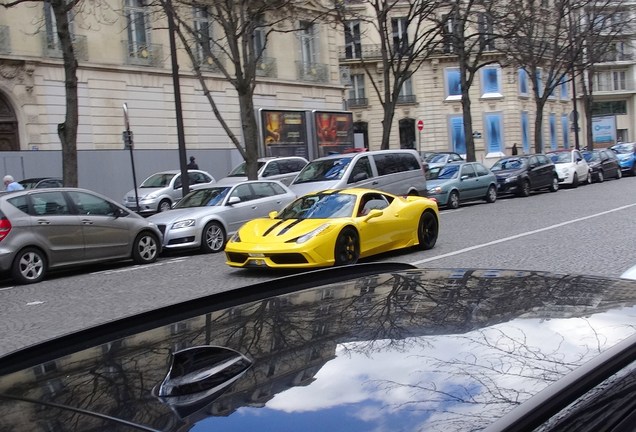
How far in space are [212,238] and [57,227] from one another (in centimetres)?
347

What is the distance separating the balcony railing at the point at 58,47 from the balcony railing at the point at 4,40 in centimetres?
144

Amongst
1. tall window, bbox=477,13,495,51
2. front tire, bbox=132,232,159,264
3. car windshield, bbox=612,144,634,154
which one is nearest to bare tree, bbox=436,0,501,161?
tall window, bbox=477,13,495,51

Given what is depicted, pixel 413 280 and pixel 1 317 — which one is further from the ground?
pixel 413 280

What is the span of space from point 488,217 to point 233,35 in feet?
28.1

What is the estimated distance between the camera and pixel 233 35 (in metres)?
20.2

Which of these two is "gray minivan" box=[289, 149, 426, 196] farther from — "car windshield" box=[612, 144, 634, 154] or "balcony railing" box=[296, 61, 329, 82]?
"car windshield" box=[612, 144, 634, 154]

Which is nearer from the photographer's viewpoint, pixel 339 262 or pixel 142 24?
pixel 339 262

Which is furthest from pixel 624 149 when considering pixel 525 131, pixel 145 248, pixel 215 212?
pixel 145 248

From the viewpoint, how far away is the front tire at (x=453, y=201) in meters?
22.9

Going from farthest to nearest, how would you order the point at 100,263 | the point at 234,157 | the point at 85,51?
1. the point at 234,157
2. the point at 85,51
3. the point at 100,263

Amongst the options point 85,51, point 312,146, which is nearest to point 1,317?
point 85,51

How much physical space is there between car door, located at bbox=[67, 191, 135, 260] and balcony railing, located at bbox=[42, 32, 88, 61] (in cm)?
1582

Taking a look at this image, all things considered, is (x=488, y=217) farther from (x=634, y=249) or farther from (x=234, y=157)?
(x=234, y=157)

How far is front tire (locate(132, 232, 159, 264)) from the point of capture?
13.4 m
